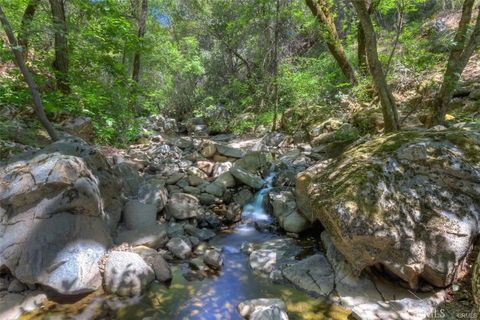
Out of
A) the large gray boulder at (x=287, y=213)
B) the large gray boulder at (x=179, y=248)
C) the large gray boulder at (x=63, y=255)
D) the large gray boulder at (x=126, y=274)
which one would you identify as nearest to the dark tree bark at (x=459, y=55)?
the large gray boulder at (x=287, y=213)

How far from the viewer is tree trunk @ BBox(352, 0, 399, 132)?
5875 mm

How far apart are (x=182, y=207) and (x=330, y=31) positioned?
6.94 m

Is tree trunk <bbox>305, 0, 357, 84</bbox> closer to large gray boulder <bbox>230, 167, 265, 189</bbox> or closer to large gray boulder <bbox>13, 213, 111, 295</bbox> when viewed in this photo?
large gray boulder <bbox>230, 167, 265, 189</bbox>

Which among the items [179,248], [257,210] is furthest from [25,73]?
[257,210]

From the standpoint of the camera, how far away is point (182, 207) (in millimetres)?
6594

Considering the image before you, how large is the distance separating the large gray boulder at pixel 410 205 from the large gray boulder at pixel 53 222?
135 inches

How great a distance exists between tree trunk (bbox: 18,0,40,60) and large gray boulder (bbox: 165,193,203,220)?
3912 mm

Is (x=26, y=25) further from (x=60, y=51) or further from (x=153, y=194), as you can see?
(x=153, y=194)

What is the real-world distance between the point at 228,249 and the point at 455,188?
12.2 ft

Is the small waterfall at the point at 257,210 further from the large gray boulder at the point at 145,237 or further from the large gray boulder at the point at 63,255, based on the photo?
the large gray boulder at the point at 63,255

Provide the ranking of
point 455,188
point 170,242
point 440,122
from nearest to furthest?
point 455,188, point 170,242, point 440,122

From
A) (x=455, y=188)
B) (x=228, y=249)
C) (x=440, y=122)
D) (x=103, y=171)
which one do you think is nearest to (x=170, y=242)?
(x=228, y=249)

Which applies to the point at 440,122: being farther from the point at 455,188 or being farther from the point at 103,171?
the point at 103,171

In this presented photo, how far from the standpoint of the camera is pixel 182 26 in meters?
19.6
